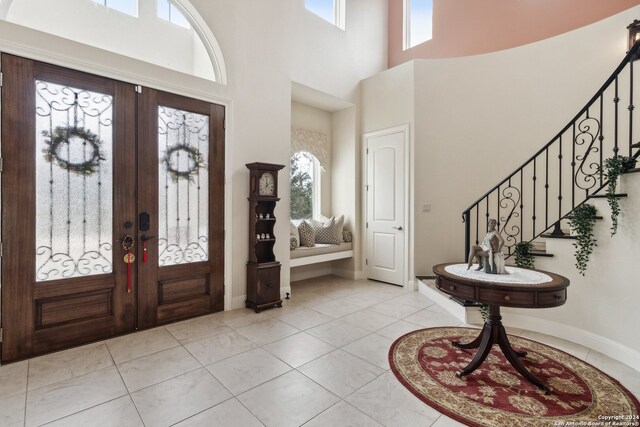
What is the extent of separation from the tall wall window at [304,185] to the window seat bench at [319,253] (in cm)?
79

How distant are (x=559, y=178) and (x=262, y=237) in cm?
361

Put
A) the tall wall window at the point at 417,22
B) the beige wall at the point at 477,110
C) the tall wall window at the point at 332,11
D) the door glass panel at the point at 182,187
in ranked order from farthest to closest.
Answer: the tall wall window at the point at 417,22 < the tall wall window at the point at 332,11 < the beige wall at the point at 477,110 < the door glass panel at the point at 182,187

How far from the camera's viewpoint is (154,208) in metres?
3.30

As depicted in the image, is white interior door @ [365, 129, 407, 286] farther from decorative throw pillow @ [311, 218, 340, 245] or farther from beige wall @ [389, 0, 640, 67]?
beige wall @ [389, 0, 640, 67]

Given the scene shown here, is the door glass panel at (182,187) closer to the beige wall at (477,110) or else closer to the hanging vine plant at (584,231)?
the beige wall at (477,110)

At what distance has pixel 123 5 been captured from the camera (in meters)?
3.59

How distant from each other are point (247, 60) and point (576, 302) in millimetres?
4521

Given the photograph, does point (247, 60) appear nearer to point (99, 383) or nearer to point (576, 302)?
point (99, 383)

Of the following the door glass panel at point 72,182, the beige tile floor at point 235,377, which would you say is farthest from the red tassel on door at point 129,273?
the beige tile floor at point 235,377

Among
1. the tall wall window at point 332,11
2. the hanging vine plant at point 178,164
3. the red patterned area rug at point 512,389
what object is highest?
the tall wall window at point 332,11

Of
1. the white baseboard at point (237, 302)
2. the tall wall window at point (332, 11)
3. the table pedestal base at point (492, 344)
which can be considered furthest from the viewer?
the tall wall window at point (332, 11)

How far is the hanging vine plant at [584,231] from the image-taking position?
9.32 feet

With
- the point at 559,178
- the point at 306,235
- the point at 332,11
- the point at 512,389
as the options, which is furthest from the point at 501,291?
the point at 332,11

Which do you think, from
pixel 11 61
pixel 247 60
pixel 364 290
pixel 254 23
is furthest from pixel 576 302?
pixel 11 61
